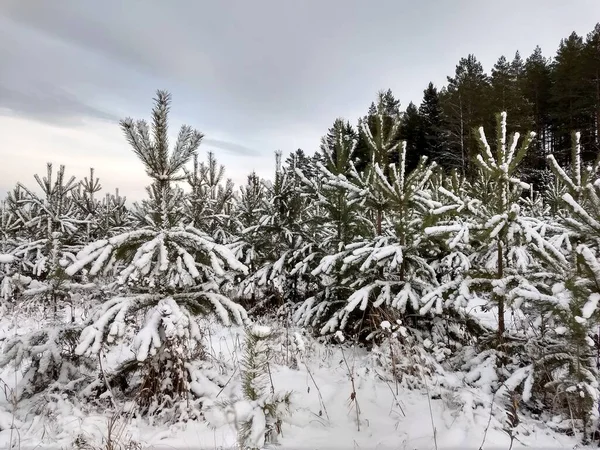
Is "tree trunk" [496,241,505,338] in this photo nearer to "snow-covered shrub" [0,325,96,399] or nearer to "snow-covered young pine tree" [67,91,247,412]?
"snow-covered young pine tree" [67,91,247,412]

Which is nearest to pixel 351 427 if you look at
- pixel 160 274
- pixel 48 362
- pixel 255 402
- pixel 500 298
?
pixel 255 402

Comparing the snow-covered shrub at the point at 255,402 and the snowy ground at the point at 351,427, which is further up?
the snow-covered shrub at the point at 255,402

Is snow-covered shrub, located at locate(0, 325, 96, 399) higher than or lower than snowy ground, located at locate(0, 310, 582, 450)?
higher

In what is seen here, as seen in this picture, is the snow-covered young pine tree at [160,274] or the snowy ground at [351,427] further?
the snow-covered young pine tree at [160,274]

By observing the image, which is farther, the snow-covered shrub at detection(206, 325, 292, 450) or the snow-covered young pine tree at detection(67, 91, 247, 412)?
the snow-covered young pine tree at detection(67, 91, 247, 412)

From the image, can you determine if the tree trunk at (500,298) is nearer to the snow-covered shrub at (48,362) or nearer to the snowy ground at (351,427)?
the snowy ground at (351,427)

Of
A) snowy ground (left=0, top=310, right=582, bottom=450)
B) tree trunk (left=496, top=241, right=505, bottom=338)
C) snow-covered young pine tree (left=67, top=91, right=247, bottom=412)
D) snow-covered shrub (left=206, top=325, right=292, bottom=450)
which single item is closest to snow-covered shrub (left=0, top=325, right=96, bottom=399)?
snowy ground (left=0, top=310, right=582, bottom=450)

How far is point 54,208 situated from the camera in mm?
8078

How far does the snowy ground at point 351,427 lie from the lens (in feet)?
9.70

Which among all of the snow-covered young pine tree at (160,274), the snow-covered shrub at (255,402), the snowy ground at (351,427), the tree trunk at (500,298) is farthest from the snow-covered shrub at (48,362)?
the tree trunk at (500,298)

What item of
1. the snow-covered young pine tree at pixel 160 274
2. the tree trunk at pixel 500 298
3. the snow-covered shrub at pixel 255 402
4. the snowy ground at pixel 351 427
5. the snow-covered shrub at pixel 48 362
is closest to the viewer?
the snow-covered shrub at pixel 255 402

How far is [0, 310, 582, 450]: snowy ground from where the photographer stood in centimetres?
296

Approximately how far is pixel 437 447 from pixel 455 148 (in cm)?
2628

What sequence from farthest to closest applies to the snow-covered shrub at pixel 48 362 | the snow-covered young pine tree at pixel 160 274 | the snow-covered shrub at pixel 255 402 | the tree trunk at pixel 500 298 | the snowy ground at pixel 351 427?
the tree trunk at pixel 500 298
the snow-covered shrub at pixel 48 362
the snow-covered young pine tree at pixel 160 274
the snowy ground at pixel 351 427
the snow-covered shrub at pixel 255 402
